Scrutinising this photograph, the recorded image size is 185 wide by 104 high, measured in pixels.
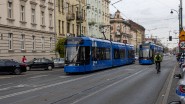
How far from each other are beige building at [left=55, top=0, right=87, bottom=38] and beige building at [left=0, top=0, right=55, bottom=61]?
113 inches

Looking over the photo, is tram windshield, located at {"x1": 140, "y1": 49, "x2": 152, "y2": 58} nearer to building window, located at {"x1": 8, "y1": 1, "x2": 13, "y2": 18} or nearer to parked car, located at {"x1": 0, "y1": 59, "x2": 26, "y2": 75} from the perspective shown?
building window, located at {"x1": 8, "y1": 1, "x2": 13, "y2": 18}

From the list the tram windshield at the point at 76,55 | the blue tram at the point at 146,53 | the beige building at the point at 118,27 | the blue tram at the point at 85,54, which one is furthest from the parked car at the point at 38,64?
the beige building at the point at 118,27

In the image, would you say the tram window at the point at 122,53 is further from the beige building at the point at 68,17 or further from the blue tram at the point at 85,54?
the blue tram at the point at 85,54

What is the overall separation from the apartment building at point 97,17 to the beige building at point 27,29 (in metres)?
18.5

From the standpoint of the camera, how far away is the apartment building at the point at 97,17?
74.2 meters

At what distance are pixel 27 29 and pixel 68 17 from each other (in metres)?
16.3

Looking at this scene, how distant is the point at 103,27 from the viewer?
275 ft

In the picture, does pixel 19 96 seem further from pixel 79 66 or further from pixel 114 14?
pixel 114 14

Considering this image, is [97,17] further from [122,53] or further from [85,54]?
[85,54]

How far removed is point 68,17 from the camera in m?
60.8

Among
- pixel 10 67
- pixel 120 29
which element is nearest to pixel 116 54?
pixel 10 67

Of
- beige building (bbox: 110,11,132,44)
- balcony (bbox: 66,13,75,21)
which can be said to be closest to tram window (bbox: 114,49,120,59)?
balcony (bbox: 66,13,75,21)

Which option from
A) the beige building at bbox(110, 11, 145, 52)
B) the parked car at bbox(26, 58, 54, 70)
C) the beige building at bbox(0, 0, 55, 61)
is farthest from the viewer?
the beige building at bbox(110, 11, 145, 52)

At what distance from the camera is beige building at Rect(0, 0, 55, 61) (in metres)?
40.3
